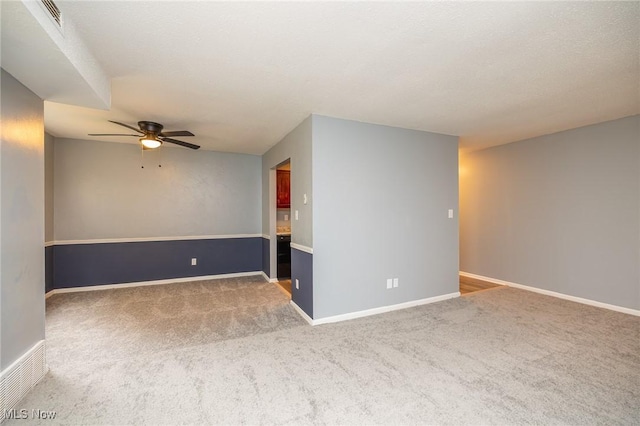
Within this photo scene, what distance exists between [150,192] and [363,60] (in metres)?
4.47

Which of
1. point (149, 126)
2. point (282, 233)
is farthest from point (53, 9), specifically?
point (282, 233)

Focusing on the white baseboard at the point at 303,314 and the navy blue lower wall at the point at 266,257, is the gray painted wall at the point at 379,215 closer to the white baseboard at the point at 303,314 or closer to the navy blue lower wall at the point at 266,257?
the white baseboard at the point at 303,314

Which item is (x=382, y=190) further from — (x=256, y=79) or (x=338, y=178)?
(x=256, y=79)

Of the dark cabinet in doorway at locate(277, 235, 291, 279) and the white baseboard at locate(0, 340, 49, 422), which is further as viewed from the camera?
the dark cabinet in doorway at locate(277, 235, 291, 279)

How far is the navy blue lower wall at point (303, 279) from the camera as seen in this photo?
320 cm

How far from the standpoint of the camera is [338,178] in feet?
10.7

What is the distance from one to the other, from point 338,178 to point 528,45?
201cm

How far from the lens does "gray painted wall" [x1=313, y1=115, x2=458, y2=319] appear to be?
3.19 m

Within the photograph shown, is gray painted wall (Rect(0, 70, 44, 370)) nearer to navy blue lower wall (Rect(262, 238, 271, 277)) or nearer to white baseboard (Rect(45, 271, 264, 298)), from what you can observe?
white baseboard (Rect(45, 271, 264, 298))

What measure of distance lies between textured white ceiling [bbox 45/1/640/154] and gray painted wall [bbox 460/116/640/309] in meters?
0.55

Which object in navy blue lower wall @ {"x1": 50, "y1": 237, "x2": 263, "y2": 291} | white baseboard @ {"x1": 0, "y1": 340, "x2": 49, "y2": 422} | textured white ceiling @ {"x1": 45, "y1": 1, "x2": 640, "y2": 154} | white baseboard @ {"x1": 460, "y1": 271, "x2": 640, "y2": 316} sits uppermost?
textured white ceiling @ {"x1": 45, "y1": 1, "x2": 640, "y2": 154}

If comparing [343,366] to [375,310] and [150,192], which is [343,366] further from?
[150,192]

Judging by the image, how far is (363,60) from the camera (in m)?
2.04

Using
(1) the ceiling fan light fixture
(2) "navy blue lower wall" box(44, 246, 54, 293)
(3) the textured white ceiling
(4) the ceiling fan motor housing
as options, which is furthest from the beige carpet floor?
(3) the textured white ceiling
